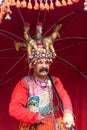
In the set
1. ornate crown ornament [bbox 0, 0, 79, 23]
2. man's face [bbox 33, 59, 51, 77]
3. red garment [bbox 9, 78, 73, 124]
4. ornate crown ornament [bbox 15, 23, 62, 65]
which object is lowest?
red garment [bbox 9, 78, 73, 124]

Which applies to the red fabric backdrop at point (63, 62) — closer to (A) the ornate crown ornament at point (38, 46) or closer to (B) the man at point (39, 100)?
(A) the ornate crown ornament at point (38, 46)

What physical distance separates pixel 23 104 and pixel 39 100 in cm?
11

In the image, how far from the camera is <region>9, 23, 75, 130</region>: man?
8.24 feet

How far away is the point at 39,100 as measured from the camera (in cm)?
264

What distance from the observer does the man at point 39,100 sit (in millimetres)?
2512

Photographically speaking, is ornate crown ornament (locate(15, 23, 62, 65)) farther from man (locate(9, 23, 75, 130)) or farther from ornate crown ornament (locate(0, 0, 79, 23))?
ornate crown ornament (locate(0, 0, 79, 23))

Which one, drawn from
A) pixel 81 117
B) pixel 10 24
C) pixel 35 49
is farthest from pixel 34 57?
pixel 81 117

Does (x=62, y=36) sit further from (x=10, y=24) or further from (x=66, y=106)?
(x=66, y=106)

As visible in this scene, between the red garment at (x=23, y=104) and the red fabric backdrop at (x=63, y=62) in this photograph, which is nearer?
the red garment at (x=23, y=104)

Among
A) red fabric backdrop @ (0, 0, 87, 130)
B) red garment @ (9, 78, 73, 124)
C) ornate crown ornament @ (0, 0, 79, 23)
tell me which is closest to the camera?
ornate crown ornament @ (0, 0, 79, 23)

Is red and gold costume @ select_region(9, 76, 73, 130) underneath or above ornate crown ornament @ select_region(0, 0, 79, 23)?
underneath

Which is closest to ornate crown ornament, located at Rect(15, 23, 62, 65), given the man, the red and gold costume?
the man

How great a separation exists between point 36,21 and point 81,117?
2.72ft

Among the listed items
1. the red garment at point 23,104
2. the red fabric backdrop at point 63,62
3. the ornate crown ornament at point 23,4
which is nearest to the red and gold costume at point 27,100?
the red garment at point 23,104
